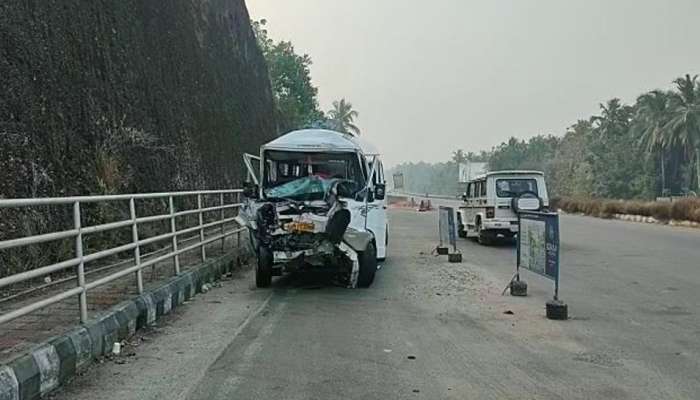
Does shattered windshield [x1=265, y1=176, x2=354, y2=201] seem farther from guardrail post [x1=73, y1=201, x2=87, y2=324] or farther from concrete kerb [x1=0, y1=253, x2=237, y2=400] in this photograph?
guardrail post [x1=73, y1=201, x2=87, y2=324]

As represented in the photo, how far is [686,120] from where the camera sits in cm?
6438

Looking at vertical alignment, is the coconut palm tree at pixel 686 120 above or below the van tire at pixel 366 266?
above

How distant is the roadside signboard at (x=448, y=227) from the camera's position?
51.2 ft

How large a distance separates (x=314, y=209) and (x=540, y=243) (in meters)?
3.36

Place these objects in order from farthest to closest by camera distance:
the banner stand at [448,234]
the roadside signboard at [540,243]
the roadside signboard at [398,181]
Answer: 1. the roadside signboard at [398,181]
2. the banner stand at [448,234]
3. the roadside signboard at [540,243]

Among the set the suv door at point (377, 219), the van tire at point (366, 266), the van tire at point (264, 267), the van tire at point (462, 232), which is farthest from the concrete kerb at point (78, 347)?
the van tire at point (462, 232)

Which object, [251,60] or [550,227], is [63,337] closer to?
[550,227]

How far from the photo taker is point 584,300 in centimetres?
988

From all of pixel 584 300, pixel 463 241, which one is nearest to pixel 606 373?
pixel 584 300

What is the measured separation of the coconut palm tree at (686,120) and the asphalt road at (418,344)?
59.4 m

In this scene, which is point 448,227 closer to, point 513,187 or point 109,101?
point 513,187

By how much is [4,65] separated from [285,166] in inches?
187

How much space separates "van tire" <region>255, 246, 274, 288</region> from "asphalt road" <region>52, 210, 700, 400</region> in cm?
25

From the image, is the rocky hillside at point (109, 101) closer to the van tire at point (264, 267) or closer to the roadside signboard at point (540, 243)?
the van tire at point (264, 267)
